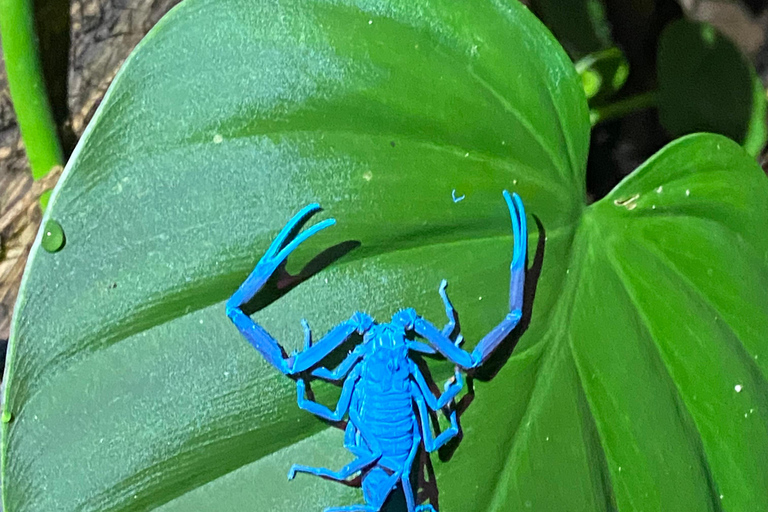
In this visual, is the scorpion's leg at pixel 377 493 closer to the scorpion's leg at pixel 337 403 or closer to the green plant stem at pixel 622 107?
the scorpion's leg at pixel 337 403

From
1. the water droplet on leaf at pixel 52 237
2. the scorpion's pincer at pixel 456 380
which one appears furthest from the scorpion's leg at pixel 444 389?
the water droplet on leaf at pixel 52 237

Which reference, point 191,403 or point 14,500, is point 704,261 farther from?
point 14,500

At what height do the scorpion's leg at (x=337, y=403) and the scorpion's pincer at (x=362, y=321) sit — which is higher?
the scorpion's pincer at (x=362, y=321)

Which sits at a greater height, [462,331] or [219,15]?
[219,15]

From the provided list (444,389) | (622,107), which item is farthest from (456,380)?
(622,107)

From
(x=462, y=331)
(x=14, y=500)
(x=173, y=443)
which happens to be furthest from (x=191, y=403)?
(x=462, y=331)

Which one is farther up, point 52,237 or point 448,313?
point 52,237

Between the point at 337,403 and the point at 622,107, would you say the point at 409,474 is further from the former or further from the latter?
the point at 622,107
